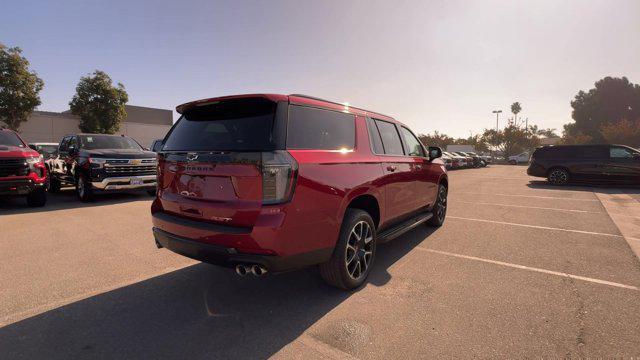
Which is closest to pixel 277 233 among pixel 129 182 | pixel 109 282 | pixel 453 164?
pixel 109 282

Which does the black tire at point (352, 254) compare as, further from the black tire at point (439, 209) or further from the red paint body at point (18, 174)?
the red paint body at point (18, 174)

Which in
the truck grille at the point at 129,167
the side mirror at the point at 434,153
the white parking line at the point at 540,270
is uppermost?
the side mirror at the point at 434,153

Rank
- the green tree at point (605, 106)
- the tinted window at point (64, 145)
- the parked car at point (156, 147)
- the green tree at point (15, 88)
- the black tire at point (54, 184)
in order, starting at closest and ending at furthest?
the parked car at point (156, 147) < the tinted window at point (64, 145) < the black tire at point (54, 184) < the green tree at point (15, 88) < the green tree at point (605, 106)

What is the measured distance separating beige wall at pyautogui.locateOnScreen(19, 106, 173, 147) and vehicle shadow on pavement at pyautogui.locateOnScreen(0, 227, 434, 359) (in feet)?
147

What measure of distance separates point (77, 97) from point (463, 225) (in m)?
45.5

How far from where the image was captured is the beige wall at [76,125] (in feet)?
137

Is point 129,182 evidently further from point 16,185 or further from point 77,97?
point 77,97

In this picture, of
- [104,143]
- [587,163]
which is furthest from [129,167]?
[587,163]

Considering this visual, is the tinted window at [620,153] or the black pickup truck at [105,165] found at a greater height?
the tinted window at [620,153]

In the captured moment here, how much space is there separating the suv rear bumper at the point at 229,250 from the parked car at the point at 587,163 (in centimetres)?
1529

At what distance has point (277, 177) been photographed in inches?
101

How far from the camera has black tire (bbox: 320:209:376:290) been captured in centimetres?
311

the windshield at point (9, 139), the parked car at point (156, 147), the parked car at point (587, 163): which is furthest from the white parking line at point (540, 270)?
the parked car at point (587, 163)

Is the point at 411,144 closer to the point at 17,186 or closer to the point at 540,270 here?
the point at 540,270
